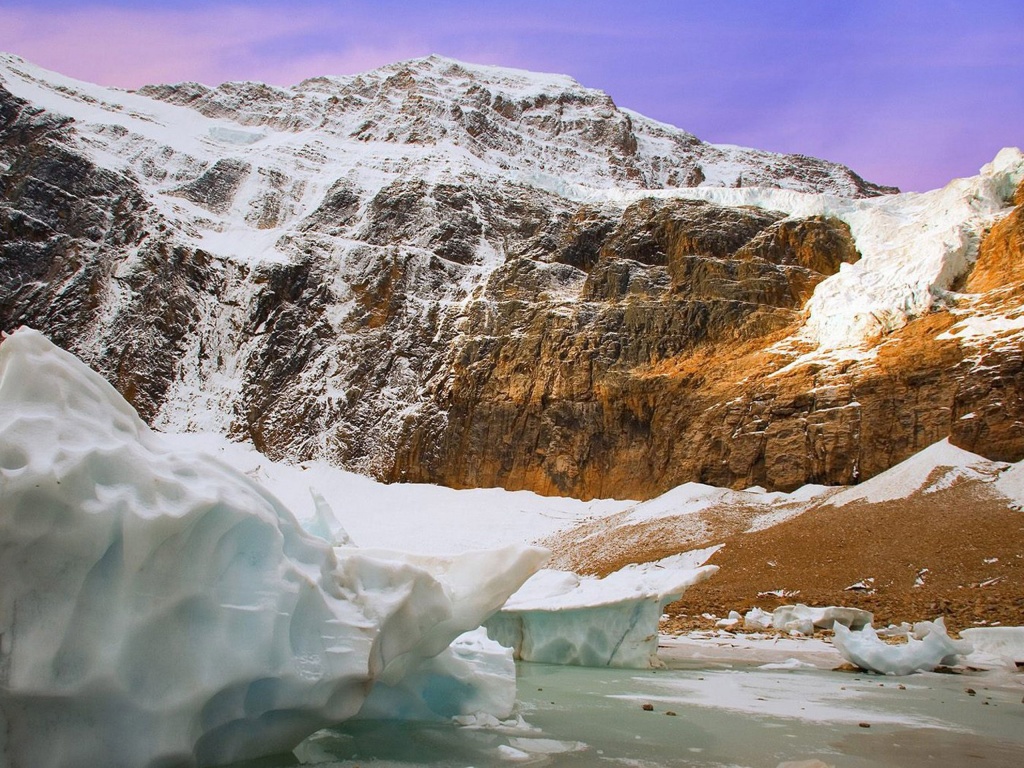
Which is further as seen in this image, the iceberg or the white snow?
the white snow

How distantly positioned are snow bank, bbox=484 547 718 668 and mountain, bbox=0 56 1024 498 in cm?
1705

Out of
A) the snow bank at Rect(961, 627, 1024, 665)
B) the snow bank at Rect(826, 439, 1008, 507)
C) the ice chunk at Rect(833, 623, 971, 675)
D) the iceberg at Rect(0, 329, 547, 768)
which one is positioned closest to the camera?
the iceberg at Rect(0, 329, 547, 768)

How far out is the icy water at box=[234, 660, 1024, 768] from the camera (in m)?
4.25

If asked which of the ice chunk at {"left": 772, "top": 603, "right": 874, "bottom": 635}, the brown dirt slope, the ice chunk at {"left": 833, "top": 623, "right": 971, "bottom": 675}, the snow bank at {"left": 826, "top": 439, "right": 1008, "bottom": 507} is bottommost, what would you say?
the ice chunk at {"left": 772, "top": 603, "right": 874, "bottom": 635}

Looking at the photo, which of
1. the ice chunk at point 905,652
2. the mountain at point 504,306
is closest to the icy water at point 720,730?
the ice chunk at point 905,652

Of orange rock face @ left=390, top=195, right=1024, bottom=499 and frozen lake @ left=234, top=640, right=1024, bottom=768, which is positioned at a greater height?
orange rock face @ left=390, top=195, right=1024, bottom=499

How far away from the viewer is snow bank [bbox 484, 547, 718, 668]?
948cm

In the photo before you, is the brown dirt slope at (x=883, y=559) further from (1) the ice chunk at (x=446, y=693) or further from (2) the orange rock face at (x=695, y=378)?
(1) the ice chunk at (x=446, y=693)

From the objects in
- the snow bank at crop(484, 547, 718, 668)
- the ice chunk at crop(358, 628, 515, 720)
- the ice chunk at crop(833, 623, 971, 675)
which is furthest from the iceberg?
the ice chunk at crop(833, 623, 971, 675)

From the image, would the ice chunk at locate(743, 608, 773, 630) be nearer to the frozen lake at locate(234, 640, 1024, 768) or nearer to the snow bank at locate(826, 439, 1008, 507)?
the frozen lake at locate(234, 640, 1024, 768)

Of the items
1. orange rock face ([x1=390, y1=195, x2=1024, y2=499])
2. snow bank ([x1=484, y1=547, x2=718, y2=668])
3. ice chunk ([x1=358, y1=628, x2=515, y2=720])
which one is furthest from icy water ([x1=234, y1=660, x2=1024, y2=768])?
orange rock face ([x1=390, y1=195, x2=1024, y2=499])

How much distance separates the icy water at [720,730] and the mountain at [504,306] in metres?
18.5

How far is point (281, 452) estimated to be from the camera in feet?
119

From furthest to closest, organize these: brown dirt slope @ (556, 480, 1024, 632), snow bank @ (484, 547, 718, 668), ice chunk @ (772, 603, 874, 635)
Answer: brown dirt slope @ (556, 480, 1024, 632) < ice chunk @ (772, 603, 874, 635) < snow bank @ (484, 547, 718, 668)
